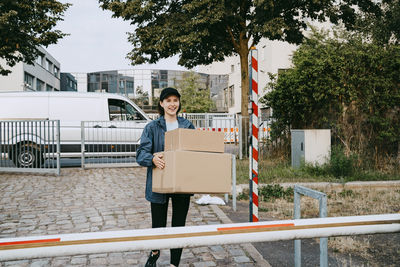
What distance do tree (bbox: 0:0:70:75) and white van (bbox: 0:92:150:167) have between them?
211 inches

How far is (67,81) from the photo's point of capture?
60.3m

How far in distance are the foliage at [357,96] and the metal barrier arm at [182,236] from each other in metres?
8.37

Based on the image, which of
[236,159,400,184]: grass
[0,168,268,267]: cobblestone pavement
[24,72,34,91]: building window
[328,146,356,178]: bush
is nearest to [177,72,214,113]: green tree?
[24,72,34,91]: building window

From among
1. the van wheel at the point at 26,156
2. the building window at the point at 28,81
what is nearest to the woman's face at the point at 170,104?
the van wheel at the point at 26,156

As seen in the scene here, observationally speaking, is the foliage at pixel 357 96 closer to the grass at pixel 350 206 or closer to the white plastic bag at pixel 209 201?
the grass at pixel 350 206

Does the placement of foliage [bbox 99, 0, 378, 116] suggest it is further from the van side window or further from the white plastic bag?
the white plastic bag

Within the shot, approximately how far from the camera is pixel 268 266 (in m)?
3.69

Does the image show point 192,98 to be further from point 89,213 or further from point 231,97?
point 89,213

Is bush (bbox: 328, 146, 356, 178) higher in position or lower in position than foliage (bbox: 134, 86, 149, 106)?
lower

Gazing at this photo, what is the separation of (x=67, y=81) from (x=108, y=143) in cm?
5245

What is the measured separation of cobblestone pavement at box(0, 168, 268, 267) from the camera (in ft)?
13.0

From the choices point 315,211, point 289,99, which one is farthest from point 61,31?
point 315,211

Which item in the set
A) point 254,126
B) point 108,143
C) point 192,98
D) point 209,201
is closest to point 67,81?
point 192,98

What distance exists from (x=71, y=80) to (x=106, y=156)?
54.7 meters
